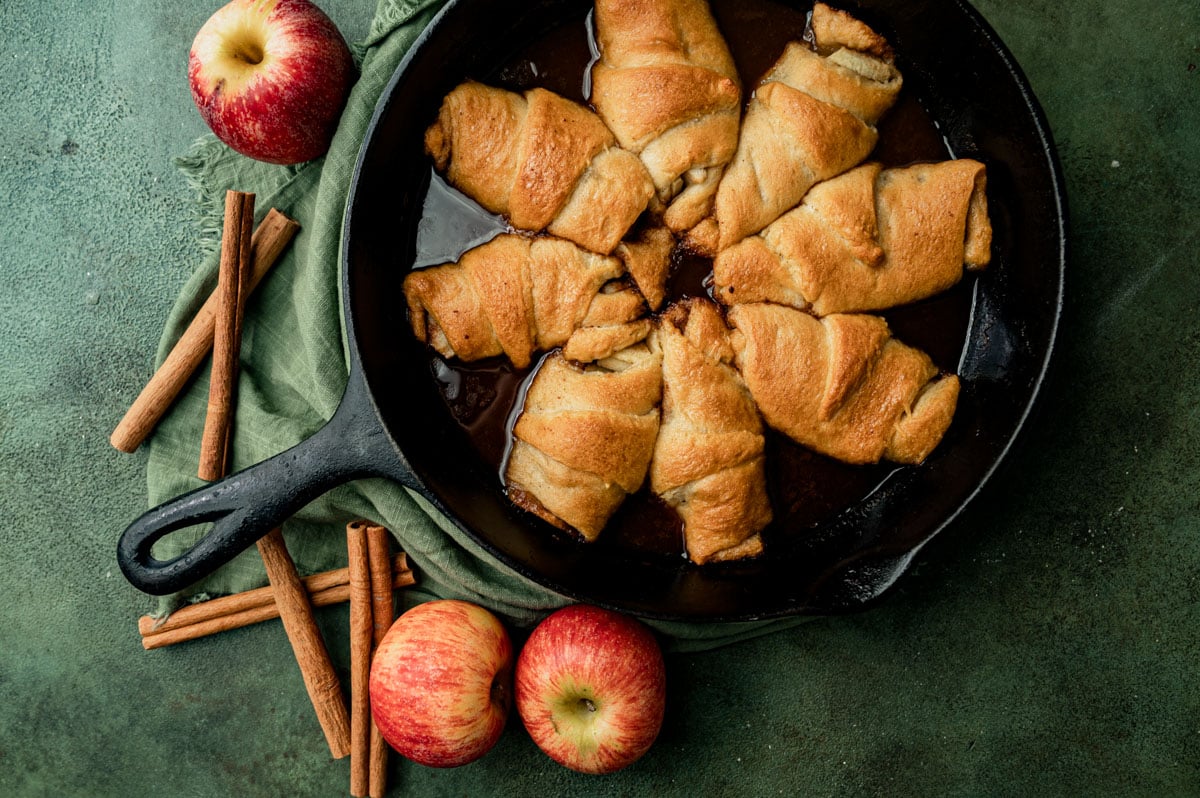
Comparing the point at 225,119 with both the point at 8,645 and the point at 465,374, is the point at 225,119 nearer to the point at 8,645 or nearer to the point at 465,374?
the point at 465,374

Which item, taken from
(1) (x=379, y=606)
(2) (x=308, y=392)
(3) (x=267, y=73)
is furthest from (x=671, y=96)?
(1) (x=379, y=606)

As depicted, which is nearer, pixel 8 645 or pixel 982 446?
pixel 982 446

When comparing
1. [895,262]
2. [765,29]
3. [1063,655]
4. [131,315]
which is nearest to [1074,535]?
[1063,655]

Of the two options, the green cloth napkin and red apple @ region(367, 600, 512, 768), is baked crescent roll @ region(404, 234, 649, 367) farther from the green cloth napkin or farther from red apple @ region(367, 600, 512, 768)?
red apple @ region(367, 600, 512, 768)

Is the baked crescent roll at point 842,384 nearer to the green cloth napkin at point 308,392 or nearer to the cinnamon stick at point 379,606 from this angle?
the green cloth napkin at point 308,392

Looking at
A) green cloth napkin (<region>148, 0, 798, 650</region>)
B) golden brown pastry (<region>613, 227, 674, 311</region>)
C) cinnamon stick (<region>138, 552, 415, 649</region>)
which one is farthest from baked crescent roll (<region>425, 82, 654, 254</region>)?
cinnamon stick (<region>138, 552, 415, 649</region>)
